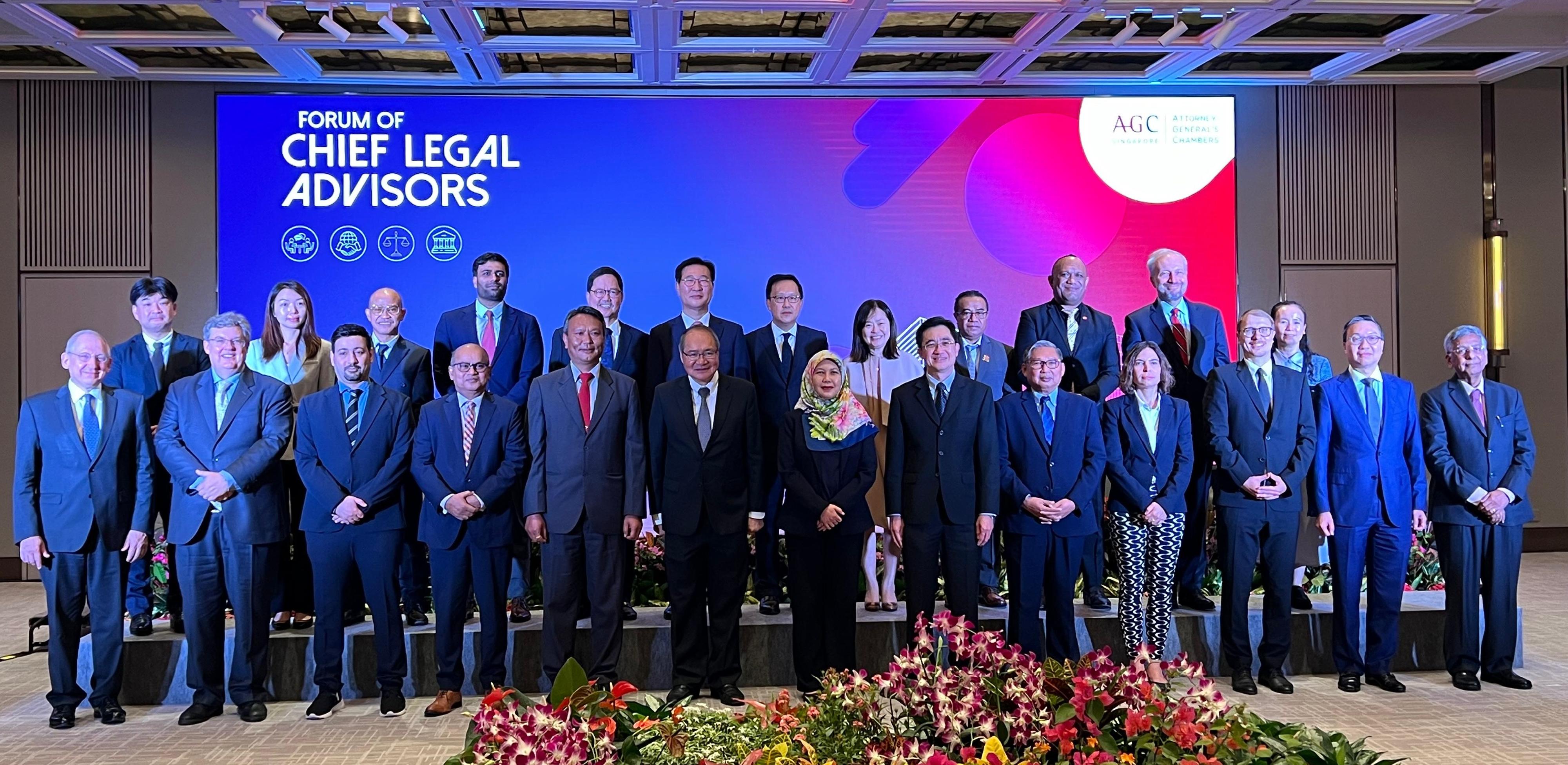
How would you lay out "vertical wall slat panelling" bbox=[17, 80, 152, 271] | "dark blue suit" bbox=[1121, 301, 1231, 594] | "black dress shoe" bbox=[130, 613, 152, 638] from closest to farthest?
"black dress shoe" bbox=[130, 613, 152, 638] < "dark blue suit" bbox=[1121, 301, 1231, 594] < "vertical wall slat panelling" bbox=[17, 80, 152, 271]

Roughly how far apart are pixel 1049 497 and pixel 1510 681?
7.56ft

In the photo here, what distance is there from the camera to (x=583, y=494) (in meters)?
4.90

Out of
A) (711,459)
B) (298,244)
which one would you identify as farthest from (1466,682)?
(298,244)

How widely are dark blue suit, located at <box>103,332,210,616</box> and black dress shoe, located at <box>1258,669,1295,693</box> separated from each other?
5.09 m

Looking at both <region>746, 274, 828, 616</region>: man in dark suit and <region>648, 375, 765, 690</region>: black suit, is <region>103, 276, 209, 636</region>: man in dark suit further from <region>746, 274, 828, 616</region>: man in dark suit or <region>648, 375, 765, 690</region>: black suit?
<region>746, 274, 828, 616</region>: man in dark suit

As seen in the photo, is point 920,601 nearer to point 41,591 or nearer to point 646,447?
point 646,447

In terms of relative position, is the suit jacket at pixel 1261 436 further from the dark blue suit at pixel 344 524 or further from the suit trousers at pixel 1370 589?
the dark blue suit at pixel 344 524

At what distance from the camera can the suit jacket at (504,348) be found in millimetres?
5840

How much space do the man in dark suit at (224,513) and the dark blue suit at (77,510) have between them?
0.15 metres

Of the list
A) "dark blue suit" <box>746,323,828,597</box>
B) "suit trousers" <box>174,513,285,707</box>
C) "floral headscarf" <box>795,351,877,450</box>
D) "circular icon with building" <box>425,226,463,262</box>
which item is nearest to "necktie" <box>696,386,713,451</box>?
"floral headscarf" <box>795,351,877,450</box>

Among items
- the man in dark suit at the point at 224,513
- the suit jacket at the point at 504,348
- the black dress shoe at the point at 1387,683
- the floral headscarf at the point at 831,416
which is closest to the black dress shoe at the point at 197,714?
the man in dark suit at the point at 224,513

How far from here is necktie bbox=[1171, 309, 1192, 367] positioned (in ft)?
19.7

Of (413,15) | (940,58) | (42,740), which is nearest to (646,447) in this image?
(42,740)

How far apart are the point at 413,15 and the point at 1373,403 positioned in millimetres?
5895
